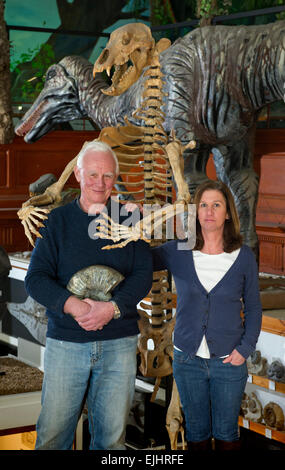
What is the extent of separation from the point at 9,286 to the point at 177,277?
3.10 meters

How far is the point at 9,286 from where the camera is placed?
5000 millimetres

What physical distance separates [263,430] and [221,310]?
1144mm

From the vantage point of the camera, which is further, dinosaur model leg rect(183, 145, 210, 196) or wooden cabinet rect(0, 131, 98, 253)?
wooden cabinet rect(0, 131, 98, 253)

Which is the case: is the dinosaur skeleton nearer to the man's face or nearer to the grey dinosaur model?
A: the grey dinosaur model

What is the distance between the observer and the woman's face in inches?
80.0

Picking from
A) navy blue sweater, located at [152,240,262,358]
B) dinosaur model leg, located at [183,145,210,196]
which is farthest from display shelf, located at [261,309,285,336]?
navy blue sweater, located at [152,240,262,358]

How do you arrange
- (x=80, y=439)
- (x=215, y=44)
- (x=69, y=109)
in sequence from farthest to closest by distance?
(x=69, y=109), (x=215, y=44), (x=80, y=439)

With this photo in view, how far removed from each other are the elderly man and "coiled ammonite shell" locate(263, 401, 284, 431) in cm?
105

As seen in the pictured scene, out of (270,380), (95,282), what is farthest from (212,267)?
(270,380)

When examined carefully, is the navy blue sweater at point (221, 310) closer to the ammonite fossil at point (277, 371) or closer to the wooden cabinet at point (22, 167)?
the ammonite fossil at point (277, 371)

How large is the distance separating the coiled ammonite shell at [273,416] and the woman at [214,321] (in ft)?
2.70

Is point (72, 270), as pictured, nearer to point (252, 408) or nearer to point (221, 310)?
point (221, 310)
